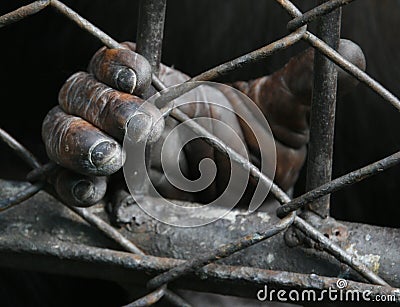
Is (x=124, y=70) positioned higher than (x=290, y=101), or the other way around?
(x=290, y=101)

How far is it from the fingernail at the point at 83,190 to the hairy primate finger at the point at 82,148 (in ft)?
0.06

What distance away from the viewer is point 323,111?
68 cm

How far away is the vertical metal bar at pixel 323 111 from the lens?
0.68 meters

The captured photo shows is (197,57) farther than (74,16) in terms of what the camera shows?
Yes

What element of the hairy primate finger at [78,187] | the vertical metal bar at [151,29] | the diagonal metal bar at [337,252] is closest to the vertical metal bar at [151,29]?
the vertical metal bar at [151,29]

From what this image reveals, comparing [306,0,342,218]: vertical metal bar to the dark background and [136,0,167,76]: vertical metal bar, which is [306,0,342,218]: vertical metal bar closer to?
[136,0,167,76]: vertical metal bar

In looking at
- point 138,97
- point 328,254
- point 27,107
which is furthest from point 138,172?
point 27,107

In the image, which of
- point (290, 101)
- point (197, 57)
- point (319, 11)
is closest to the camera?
point (319, 11)

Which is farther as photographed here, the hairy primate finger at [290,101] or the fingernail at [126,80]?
the hairy primate finger at [290,101]

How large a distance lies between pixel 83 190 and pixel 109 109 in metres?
0.08

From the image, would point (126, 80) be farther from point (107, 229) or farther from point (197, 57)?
point (197, 57)

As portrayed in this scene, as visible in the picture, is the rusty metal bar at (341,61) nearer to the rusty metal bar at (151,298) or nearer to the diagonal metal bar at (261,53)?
the diagonal metal bar at (261,53)

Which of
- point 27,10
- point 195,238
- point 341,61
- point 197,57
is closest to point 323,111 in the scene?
point 341,61

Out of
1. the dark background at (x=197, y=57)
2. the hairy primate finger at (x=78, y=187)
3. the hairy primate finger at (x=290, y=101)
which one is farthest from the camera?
the dark background at (x=197, y=57)
